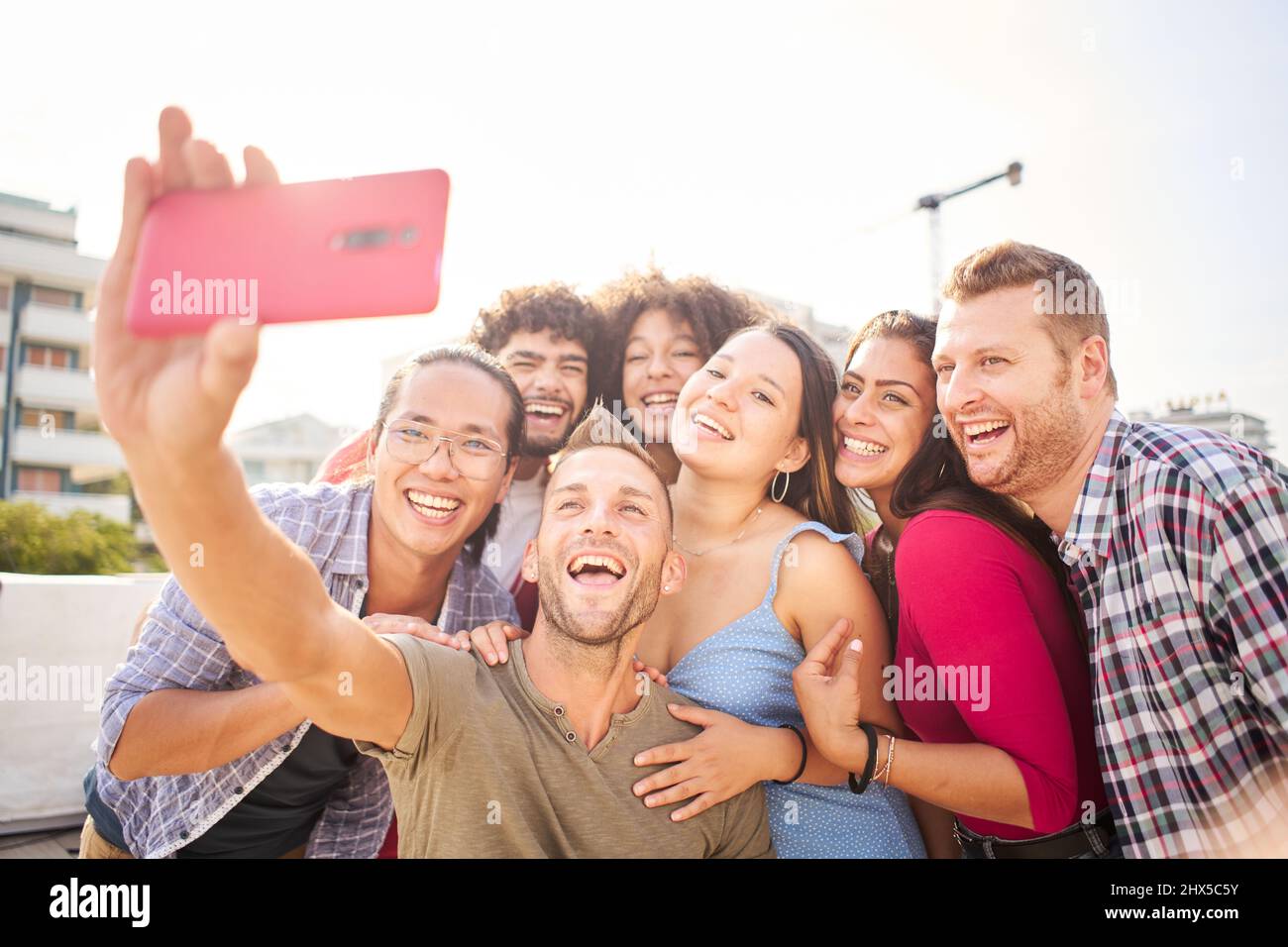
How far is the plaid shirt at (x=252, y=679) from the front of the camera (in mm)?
3020

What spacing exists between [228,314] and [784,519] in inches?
98.3

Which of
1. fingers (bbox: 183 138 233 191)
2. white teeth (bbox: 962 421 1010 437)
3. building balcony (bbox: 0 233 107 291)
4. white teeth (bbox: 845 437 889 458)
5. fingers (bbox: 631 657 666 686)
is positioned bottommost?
fingers (bbox: 631 657 666 686)

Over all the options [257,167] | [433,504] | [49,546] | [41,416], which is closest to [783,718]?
[433,504]

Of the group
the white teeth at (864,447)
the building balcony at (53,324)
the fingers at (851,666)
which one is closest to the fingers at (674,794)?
the fingers at (851,666)

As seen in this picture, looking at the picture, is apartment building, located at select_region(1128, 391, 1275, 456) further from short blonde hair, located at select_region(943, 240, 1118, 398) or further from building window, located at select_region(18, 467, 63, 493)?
building window, located at select_region(18, 467, 63, 493)

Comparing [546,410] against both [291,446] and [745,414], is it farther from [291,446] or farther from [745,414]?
[291,446]

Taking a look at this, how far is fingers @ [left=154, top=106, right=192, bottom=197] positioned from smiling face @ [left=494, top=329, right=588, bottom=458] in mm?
2920

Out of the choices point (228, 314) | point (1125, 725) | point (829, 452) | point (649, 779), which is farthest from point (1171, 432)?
point (228, 314)

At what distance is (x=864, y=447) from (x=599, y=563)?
1.40 meters

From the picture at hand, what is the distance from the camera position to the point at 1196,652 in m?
2.60

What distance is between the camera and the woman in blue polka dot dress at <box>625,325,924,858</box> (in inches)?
113

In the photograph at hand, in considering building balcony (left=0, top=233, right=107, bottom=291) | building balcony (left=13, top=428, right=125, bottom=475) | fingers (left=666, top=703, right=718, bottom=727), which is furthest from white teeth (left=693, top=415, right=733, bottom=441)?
building balcony (left=13, top=428, right=125, bottom=475)

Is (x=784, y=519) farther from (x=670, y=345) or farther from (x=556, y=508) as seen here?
(x=670, y=345)
